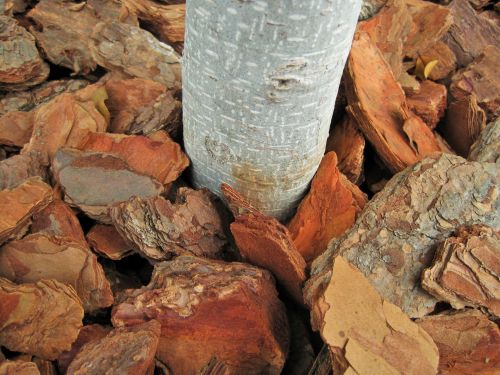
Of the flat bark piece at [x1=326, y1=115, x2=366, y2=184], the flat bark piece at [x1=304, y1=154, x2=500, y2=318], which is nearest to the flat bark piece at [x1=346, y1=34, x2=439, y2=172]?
the flat bark piece at [x1=326, y1=115, x2=366, y2=184]

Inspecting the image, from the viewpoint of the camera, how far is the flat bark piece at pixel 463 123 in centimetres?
208

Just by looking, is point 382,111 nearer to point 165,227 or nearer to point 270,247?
point 270,247

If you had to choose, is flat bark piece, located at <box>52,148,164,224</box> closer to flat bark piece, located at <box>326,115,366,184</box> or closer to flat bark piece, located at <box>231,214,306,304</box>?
flat bark piece, located at <box>231,214,306,304</box>

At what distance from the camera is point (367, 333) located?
1.26 m

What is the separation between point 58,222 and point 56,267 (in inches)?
6.9

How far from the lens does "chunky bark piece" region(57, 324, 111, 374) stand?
139 cm

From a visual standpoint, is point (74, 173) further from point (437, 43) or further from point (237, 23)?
point (437, 43)

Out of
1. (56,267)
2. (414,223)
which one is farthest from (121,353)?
(414,223)

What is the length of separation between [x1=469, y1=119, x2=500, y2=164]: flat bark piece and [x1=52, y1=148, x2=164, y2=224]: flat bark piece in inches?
42.5

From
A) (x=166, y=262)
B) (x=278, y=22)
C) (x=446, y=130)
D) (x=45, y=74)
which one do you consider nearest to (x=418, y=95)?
(x=446, y=130)

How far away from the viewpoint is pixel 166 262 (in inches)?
58.9

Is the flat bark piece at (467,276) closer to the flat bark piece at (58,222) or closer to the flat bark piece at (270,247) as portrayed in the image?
the flat bark piece at (270,247)

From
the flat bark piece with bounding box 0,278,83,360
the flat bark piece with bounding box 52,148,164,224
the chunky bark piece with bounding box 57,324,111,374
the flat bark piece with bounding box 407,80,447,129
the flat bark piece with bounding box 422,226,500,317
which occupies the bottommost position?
the chunky bark piece with bounding box 57,324,111,374

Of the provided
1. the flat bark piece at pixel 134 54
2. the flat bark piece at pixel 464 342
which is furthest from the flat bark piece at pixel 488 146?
the flat bark piece at pixel 134 54
